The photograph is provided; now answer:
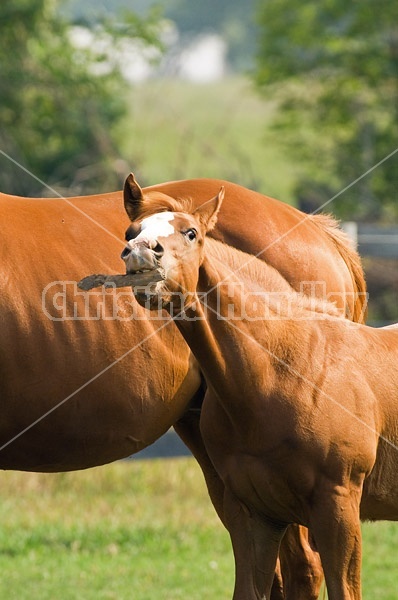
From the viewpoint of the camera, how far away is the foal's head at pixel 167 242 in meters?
3.39

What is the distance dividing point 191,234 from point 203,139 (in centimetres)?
2617

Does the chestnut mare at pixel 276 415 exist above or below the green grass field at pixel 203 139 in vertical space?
below

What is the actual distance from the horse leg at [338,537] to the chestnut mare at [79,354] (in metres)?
0.81

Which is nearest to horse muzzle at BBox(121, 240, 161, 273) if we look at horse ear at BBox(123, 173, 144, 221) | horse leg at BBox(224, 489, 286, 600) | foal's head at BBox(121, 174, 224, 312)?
foal's head at BBox(121, 174, 224, 312)

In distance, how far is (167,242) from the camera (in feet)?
11.5

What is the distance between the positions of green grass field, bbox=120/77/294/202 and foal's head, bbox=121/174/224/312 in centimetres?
1019

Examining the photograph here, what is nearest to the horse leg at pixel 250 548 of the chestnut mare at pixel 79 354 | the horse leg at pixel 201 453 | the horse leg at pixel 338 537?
the horse leg at pixel 338 537

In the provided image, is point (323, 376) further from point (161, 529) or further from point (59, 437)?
→ point (161, 529)

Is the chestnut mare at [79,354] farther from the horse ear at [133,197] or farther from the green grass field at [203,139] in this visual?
the green grass field at [203,139]

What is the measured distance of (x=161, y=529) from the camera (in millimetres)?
7309

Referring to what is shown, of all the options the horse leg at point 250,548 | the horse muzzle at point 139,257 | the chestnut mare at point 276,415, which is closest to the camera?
the horse muzzle at point 139,257

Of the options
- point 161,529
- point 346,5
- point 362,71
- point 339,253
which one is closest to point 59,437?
point 339,253

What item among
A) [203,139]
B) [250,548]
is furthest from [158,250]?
[203,139]

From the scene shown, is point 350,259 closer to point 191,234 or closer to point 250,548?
point 250,548
